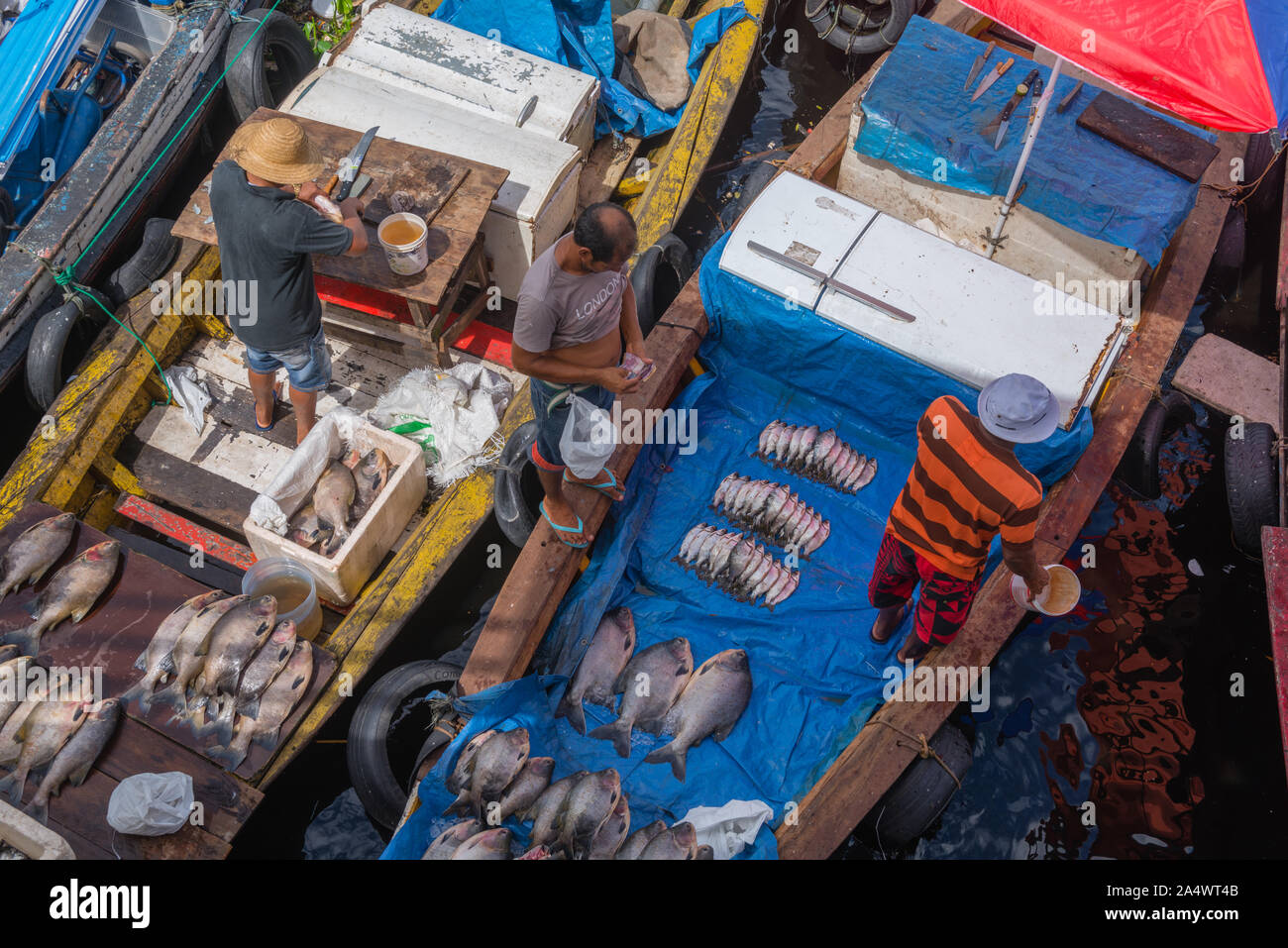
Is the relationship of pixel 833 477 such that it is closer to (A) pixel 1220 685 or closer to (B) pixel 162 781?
(A) pixel 1220 685

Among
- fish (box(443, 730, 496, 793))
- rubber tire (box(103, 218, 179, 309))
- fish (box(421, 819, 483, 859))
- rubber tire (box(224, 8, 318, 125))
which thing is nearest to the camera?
fish (box(421, 819, 483, 859))

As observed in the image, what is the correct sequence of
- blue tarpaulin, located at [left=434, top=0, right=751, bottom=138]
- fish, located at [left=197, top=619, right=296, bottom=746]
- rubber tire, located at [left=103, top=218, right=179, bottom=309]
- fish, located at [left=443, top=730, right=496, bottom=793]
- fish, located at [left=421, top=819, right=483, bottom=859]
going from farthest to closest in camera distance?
1. blue tarpaulin, located at [left=434, top=0, right=751, bottom=138]
2. rubber tire, located at [left=103, top=218, right=179, bottom=309]
3. fish, located at [left=197, top=619, right=296, bottom=746]
4. fish, located at [left=443, top=730, right=496, bottom=793]
5. fish, located at [left=421, top=819, right=483, bottom=859]

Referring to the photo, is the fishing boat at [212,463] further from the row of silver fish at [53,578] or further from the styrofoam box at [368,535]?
the row of silver fish at [53,578]

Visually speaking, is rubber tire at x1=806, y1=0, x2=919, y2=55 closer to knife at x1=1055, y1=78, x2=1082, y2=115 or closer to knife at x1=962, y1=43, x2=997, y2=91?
knife at x1=962, y1=43, x2=997, y2=91

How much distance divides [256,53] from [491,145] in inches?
85.8

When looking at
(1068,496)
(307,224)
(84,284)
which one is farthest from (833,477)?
(84,284)

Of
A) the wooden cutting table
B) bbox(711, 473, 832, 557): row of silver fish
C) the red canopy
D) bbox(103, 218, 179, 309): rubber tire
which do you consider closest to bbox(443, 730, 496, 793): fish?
bbox(711, 473, 832, 557): row of silver fish

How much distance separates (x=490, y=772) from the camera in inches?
168

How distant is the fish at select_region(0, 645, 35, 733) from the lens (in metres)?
4.25

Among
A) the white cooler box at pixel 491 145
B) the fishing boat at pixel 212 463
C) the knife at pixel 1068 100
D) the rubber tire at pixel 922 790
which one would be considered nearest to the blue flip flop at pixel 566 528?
the fishing boat at pixel 212 463

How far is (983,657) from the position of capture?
449 cm

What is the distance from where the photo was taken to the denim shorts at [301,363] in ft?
16.5

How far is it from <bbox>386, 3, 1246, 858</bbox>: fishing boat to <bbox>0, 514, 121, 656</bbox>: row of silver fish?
1.95m

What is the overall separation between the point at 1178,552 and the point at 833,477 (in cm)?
244
